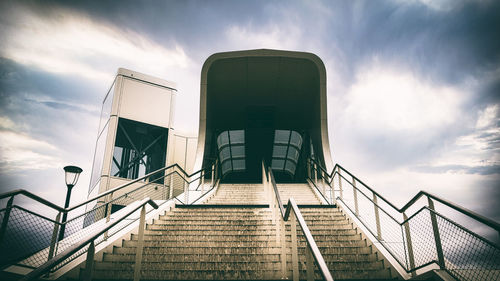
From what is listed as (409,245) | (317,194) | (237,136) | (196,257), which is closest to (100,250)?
(196,257)

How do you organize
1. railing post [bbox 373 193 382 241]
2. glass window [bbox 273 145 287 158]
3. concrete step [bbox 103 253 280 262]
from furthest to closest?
glass window [bbox 273 145 287 158] → railing post [bbox 373 193 382 241] → concrete step [bbox 103 253 280 262]

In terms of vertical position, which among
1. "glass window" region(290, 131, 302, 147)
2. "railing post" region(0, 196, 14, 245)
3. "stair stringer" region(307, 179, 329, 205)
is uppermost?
"glass window" region(290, 131, 302, 147)

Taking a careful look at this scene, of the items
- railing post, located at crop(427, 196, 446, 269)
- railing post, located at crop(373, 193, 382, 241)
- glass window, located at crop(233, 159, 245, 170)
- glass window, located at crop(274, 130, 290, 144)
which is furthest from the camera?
glass window, located at crop(233, 159, 245, 170)

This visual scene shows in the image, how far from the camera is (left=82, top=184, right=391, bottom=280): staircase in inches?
134

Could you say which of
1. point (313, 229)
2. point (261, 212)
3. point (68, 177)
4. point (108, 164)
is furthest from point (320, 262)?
point (108, 164)

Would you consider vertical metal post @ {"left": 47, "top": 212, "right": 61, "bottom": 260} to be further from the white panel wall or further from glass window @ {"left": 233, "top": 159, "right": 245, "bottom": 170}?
glass window @ {"left": 233, "top": 159, "right": 245, "bottom": 170}

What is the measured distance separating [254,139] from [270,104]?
2.41 meters

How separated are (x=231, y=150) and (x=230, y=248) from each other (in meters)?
12.7

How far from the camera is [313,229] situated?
15.1ft

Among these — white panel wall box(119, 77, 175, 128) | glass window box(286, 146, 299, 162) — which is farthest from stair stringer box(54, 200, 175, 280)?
glass window box(286, 146, 299, 162)

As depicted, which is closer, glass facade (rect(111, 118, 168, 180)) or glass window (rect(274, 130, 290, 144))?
glass facade (rect(111, 118, 168, 180))

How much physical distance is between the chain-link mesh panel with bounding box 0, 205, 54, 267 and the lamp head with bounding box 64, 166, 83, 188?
95.4 inches

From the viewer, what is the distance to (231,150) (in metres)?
16.5

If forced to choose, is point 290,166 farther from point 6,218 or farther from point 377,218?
point 6,218
